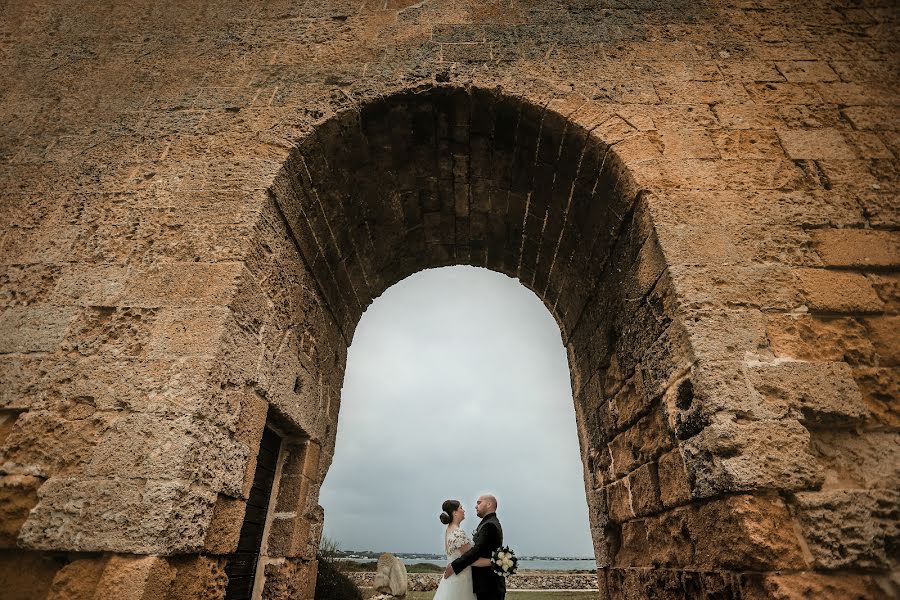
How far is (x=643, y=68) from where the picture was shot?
303 centimetres

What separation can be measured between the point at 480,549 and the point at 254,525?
1697 millimetres

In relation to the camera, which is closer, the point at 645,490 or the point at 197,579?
the point at 197,579

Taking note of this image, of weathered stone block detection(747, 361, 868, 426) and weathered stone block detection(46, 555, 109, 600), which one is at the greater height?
weathered stone block detection(747, 361, 868, 426)

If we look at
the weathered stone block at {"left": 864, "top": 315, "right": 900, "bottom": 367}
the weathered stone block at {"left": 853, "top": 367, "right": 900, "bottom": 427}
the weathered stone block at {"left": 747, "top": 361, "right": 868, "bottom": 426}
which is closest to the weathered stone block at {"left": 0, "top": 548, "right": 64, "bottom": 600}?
the weathered stone block at {"left": 747, "top": 361, "right": 868, "bottom": 426}

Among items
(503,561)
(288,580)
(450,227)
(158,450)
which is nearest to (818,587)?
(503,561)

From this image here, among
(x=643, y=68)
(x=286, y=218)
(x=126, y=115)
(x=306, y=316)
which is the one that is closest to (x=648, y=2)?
(x=643, y=68)

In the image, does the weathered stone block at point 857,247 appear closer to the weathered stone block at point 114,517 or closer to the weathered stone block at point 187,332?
the weathered stone block at point 187,332

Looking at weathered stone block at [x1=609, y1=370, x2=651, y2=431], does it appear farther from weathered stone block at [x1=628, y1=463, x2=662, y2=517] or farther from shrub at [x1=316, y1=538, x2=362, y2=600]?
shrub at [x1=316, y1=538, x2=362, y2=600]

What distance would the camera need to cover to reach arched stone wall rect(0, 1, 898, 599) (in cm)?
179

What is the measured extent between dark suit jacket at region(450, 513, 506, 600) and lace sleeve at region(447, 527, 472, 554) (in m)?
0.26

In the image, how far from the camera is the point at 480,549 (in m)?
3.44

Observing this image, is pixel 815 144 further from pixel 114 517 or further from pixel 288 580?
pixel 288 580

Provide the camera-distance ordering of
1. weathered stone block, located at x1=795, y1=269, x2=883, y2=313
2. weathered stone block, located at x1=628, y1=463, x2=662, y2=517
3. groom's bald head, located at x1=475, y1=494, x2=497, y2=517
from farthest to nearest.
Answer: groom's bald head, located at x1=475, y1=494, x2=497, y2=517, weathered stone block, located at x1=628, y1=463, x2=662, y2=517, weathered stone block, located at x1=795, y1=269, x2=883, y2=313

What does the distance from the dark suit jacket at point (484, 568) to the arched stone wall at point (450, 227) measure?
2.64 ft
